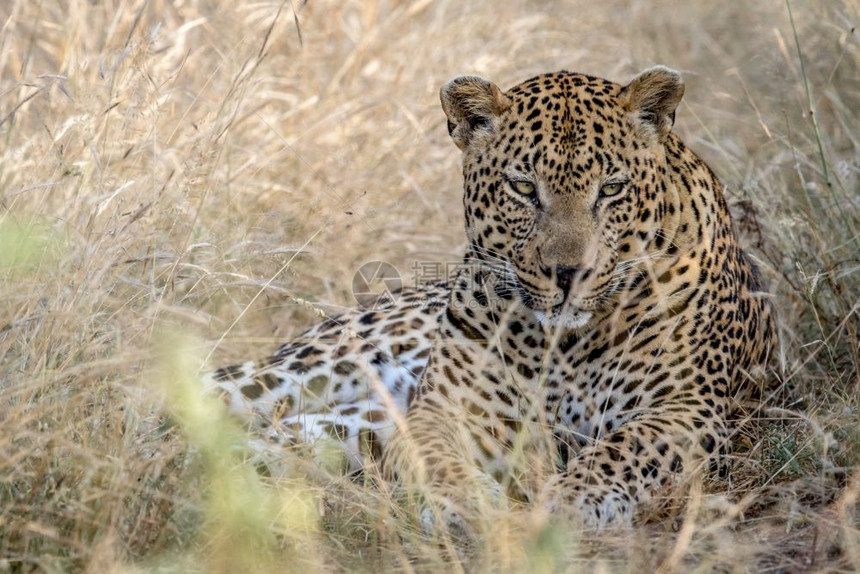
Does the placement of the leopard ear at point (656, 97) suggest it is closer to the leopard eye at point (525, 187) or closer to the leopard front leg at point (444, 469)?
the leopard eye at point (525, 187)

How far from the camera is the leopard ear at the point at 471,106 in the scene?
566cm

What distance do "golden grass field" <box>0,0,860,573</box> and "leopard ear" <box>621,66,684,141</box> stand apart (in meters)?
1.00

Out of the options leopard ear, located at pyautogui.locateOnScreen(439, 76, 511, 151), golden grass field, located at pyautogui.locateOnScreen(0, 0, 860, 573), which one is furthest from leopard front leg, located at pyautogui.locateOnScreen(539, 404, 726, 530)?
leopard ear, located at pyautogui.locateOnScreen(439, 76, 511, 151)

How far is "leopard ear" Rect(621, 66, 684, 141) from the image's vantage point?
5477 mm

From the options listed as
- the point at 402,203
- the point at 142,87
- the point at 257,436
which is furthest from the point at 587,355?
the point at 402,203

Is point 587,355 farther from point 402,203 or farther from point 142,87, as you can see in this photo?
point 402,203

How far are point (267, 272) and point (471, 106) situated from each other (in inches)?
49.0

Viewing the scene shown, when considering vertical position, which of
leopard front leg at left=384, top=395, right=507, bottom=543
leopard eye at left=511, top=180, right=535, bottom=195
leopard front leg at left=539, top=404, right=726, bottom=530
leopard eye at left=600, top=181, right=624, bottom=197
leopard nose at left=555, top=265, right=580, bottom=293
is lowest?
leopard front leg at left=384, top=395, right=507, bottom=543

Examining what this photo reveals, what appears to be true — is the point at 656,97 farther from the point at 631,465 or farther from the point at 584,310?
the point at 631,465

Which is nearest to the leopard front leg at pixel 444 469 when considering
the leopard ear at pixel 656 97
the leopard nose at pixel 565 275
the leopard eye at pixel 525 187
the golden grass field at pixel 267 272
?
the golden grass field at pixel 267 272

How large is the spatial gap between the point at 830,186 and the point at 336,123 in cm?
369

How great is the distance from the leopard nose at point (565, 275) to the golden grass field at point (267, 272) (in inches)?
40.1

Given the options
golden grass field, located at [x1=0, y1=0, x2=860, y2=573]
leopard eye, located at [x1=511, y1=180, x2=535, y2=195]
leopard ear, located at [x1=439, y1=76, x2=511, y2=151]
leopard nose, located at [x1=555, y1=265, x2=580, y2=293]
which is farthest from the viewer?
leopard ear, located at [x1=439, y1=76, x2=511, y2=151]

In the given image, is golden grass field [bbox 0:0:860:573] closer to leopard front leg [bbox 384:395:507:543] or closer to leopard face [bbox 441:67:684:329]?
leopard front leg [bbox 384:395:507:543]
